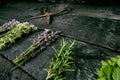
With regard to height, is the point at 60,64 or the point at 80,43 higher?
the point at 80,43

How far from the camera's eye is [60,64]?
2742 mm

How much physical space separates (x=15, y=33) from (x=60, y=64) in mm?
1506

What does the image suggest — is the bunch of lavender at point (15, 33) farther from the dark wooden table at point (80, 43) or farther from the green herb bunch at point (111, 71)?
the green herb bunch at point (111, 71)

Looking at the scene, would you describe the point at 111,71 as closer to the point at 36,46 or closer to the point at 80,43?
the point at 80,43

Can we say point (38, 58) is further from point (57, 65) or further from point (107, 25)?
point (107, 25)

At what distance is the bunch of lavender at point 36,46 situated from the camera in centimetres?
319

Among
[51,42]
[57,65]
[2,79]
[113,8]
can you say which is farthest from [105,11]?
[2,79]

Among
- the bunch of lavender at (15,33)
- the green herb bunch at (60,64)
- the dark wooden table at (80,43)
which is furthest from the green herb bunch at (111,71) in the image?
the bunch of lavender at (15,33)

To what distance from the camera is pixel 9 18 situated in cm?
521

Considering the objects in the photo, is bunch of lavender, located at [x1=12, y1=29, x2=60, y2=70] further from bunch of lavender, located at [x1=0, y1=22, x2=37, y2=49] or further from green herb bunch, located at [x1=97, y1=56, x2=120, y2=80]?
green herb bunch, located at [x1=97, y1=56, x2=120, y2=80]

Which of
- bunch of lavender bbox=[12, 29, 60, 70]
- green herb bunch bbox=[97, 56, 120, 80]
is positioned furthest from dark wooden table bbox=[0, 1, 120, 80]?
green herb bunch bbox=[97, 56, 120, 80]

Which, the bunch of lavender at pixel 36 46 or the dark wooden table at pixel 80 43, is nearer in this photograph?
the dark wooden table at pixel 80 43

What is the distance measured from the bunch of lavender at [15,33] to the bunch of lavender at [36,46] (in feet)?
1.61

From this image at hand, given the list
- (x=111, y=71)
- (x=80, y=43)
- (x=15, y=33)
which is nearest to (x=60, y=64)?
(x=80, y=43)
